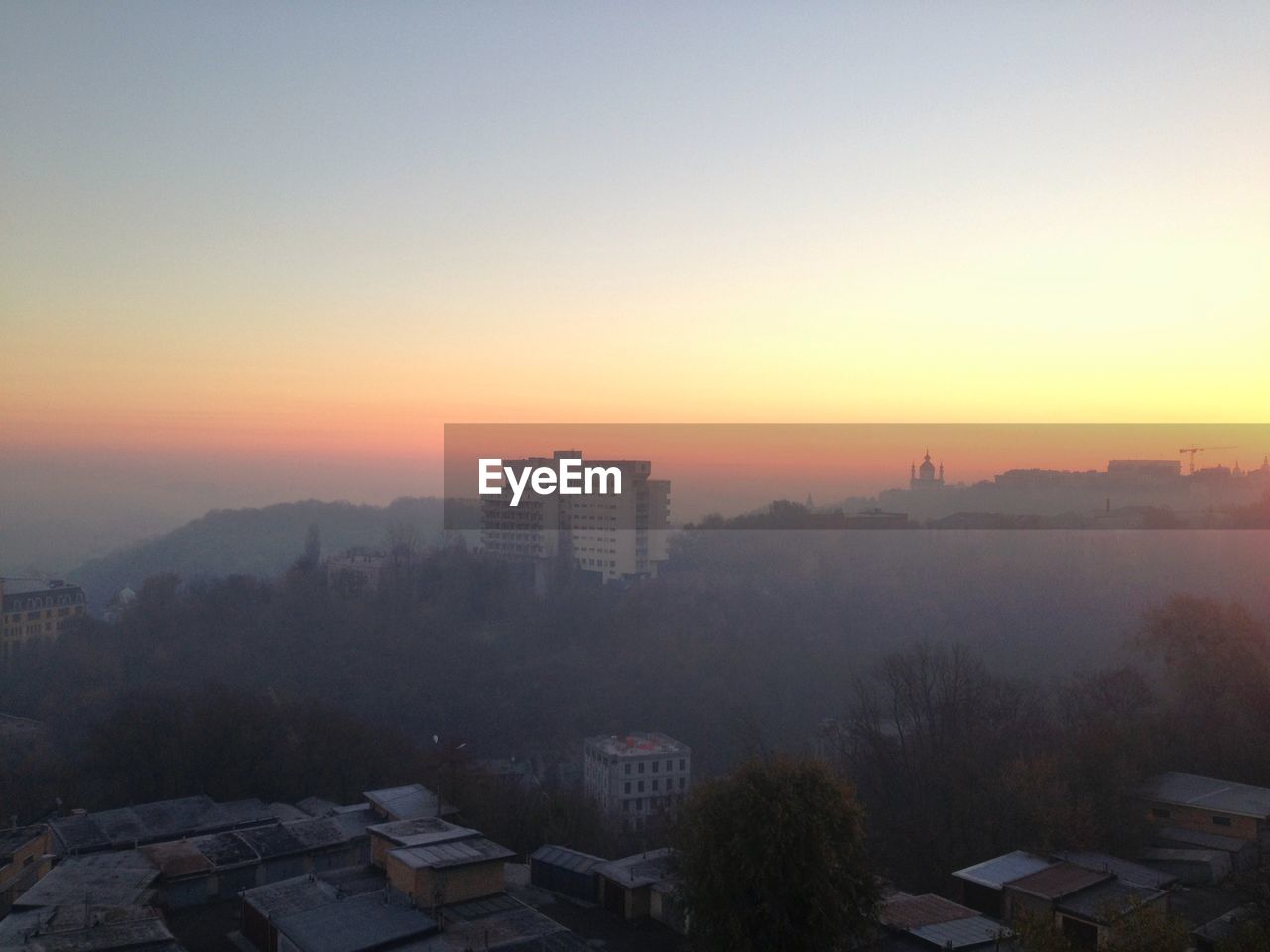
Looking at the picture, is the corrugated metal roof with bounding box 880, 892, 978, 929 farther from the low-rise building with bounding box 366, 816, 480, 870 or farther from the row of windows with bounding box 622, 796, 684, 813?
the row of windows with bounding box 622, 796, 684, 813

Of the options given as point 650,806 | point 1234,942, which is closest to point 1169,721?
point 1234,942

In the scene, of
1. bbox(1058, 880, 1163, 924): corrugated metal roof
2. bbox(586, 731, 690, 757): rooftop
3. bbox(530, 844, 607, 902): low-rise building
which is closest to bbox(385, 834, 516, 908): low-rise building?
bbox(530, 844, 607, 902): low-rise building

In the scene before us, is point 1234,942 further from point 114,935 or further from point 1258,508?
point 1258,508

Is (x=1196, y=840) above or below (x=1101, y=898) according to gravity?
below

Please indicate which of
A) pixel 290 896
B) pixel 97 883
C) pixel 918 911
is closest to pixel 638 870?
pixel 918 911

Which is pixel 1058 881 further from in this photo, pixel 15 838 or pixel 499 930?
pixel 15 838

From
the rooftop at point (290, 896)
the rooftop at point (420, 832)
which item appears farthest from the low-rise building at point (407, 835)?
the rooftop at point (290, 896)
